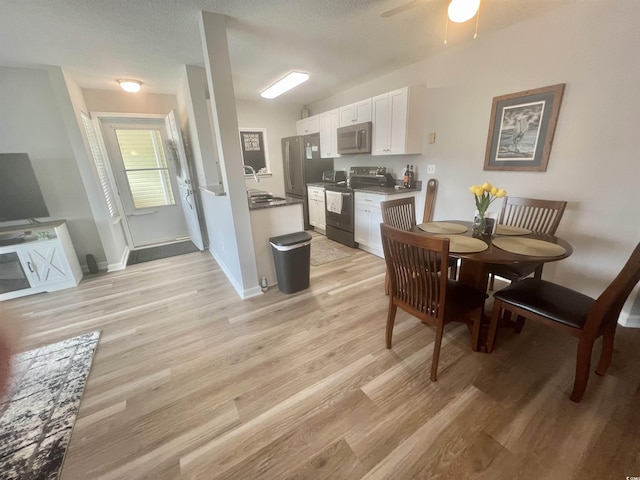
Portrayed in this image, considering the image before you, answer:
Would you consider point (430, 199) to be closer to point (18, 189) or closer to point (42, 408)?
point (42, 408)

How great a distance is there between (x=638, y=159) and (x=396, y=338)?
218 centimetres

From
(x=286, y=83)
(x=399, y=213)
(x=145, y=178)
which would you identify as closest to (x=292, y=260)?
(x=399, y=213)

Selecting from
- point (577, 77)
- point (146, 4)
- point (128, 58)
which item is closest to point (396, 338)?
point (577, 77)

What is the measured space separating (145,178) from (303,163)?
2.75 meters

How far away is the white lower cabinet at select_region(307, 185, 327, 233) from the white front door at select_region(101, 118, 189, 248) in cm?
228

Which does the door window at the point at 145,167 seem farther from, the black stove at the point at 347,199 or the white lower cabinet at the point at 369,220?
the white lower cabinet at the point at 369,220

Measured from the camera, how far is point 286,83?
11.9 feet

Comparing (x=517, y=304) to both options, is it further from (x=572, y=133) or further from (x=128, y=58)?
(x=128, y=58)

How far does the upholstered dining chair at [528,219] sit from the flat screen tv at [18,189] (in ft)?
15.8

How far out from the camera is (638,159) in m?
1.81

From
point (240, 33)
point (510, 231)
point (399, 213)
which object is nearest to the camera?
point (510, 231)

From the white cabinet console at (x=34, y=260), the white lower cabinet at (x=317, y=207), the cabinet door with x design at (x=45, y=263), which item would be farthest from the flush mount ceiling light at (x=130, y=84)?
the white lower cabinet at (x=317, y=207)

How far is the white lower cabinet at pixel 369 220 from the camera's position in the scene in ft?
11.1

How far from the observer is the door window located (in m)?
4.12
